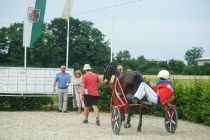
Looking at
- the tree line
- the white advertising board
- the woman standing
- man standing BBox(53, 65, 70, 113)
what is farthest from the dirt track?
the tree line

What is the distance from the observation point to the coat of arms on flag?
20783mm

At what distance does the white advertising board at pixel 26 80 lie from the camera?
19.5m

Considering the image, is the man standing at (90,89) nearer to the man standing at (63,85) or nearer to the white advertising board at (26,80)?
the man standing at (63,85)

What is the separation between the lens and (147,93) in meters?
12.3

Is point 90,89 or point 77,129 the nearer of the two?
point 77,129

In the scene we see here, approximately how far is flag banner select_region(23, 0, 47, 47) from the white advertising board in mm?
1882

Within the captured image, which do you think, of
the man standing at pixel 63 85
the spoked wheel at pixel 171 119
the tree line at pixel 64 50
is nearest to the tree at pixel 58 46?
the tree line at pixel 64 50

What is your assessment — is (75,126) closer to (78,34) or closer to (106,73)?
(106,73)

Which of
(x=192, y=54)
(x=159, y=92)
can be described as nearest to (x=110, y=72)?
(x=159, y=92)

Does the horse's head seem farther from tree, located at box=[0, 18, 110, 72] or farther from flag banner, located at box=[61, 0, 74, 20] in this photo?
tree, located at box=[0, 18, 110, 72]

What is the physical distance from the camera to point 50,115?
17703mm

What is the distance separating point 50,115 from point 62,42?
157ft

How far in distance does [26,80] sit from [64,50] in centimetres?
4441

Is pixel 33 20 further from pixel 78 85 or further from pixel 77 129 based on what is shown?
pixel 77 129
